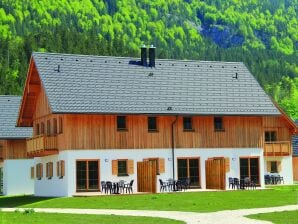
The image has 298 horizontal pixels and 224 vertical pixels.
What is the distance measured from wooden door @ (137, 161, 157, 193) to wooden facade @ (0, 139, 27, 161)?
55.3ft

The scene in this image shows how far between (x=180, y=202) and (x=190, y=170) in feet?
39.7

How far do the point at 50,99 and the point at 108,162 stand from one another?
5.46 m

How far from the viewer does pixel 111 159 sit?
47.1 meters

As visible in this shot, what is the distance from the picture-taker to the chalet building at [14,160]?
200 feet

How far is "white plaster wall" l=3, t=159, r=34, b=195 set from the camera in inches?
2391

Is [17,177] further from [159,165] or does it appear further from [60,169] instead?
[159,165]

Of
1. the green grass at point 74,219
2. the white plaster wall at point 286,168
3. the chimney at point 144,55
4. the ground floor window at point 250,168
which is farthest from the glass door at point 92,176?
the white plaster wall at point 286,168

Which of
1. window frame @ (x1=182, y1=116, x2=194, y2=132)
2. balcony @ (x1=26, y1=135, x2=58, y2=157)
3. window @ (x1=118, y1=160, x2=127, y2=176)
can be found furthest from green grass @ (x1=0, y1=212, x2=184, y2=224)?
window frame @ (x1=182, y1=116, x2=194, y2=132)

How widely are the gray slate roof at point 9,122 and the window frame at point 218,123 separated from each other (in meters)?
17.8

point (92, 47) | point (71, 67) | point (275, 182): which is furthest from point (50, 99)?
point (92, 47)

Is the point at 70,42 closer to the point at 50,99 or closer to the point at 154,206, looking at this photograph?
the point at 50,99

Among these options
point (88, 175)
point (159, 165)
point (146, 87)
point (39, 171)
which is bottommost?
point (88, 175)

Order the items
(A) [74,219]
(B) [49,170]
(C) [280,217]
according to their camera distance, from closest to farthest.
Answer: (C) [280,217] < (A) [74,219] < (B) [49,170]

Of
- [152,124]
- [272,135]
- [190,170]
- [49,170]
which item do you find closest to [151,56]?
[152,124]
